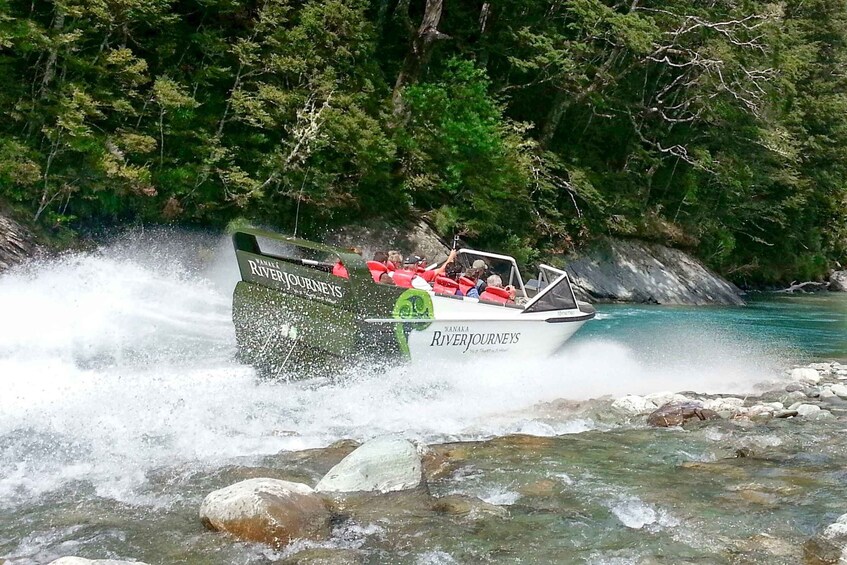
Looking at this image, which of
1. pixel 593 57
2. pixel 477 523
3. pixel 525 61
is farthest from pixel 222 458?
pixel 593 57

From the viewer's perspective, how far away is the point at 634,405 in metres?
10.5

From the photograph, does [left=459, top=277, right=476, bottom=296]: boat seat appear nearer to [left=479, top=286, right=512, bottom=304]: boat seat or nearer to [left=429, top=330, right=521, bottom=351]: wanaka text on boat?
[left=479, top=286, right=512, bottom=304]: boat seat

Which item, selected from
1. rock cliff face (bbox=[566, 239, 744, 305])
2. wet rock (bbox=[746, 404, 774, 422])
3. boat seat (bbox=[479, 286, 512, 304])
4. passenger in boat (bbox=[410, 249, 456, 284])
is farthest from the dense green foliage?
wet rock (bbox=[746, 404, 774, 422])

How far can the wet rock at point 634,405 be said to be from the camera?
10.4 meters

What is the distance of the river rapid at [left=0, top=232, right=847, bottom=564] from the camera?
556 cm

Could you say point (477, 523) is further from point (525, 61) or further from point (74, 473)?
point (525, 61)

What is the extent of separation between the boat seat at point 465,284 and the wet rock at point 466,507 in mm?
6377

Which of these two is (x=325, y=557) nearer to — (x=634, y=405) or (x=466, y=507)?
(x=466, y=507)

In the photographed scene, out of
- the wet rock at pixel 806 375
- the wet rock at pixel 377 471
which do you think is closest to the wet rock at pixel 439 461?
the wet rock at pixel 377 471

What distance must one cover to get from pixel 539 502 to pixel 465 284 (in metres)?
6.51

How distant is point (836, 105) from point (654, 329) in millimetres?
24413

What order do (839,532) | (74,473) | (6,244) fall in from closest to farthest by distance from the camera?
(839,532) → (74,473) → (6,244)

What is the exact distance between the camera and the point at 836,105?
37625mm

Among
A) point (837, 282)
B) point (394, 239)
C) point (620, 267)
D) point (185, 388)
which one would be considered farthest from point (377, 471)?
point (837, 282)
